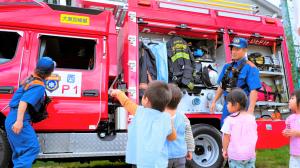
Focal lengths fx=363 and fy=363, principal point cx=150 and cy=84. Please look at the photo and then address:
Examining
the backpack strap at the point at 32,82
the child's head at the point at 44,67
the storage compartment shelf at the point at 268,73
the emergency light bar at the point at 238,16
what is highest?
the emergency light bar at the point at 238,16

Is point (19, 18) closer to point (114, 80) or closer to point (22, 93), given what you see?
point (22, 93)

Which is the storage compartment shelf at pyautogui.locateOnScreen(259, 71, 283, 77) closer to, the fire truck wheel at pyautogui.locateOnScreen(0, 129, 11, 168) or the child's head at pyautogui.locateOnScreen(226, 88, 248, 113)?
the child's head at pyautogui.locateOnScreen(226, 88, 248, 113)

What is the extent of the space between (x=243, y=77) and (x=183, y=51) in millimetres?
1516

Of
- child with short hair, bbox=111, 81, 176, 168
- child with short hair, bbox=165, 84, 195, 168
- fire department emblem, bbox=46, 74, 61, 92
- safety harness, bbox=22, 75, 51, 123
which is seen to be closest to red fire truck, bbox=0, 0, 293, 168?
fire department emblem, bbox=46, 74, 61, 92

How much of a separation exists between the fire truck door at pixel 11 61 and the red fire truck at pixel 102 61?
1 centimetres

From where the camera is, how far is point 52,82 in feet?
16.1

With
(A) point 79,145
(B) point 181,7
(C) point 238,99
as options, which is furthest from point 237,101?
(B) point 181,7

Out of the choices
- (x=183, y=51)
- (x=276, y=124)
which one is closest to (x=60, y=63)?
(x=183, y=51)

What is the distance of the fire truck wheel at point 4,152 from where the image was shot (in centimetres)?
449

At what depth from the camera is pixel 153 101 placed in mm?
2986

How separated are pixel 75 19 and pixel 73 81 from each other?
90 centimetres

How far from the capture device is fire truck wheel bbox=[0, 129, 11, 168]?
177 inches

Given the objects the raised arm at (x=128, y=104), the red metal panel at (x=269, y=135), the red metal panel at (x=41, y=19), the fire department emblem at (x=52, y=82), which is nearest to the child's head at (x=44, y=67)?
the fire department emblem at (x=52, y=82)

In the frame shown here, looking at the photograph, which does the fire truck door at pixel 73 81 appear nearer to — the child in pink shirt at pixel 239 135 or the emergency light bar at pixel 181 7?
the emergency light bar at pixel 181 7
